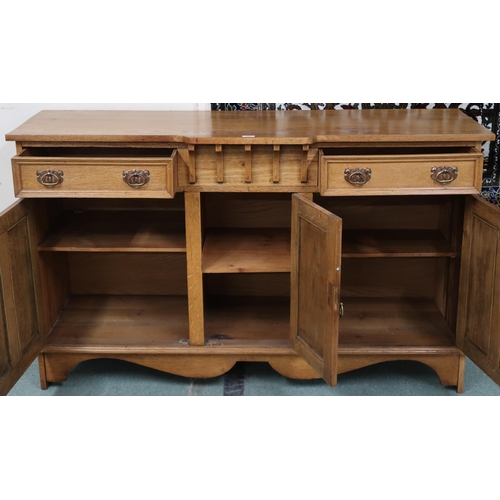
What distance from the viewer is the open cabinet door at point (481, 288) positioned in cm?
321

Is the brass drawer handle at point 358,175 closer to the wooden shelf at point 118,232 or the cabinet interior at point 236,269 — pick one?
the cabinet interior at point 236,269

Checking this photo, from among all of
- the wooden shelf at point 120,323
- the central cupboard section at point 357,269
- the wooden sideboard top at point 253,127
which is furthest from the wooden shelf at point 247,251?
the wooden sideboard top at point 253,127

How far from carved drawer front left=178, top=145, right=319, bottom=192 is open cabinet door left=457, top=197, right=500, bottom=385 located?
69cm

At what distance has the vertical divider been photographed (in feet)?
10.8

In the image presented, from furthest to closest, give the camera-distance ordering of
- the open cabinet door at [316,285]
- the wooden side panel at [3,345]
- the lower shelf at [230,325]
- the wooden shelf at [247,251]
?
the lower shelf at [230,325] → the wooden shelf at [247,251] → the wooden side panel at [3,345] → the open cabinet door at [316,285]

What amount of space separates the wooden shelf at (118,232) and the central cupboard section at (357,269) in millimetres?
153

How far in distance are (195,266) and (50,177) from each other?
0.70 metres

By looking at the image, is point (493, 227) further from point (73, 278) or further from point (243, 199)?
point (73, 278)

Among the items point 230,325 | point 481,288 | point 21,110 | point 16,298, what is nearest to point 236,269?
point 230,325

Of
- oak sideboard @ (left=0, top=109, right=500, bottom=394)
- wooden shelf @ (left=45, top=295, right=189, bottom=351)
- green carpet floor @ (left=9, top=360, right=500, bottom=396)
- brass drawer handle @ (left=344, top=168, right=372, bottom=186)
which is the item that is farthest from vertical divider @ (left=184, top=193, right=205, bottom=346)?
brass drawer handle @ (left=344, top=168, right=372, bottom=186)

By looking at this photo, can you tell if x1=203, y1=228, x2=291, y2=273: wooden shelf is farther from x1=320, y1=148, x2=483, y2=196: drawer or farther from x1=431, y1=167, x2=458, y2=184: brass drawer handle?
x1=431, y1=167, x2=458, y2=184: brass drawer handle

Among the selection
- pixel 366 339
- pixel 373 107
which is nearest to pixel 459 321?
pixel 366 339

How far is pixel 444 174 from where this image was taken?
3166 mm

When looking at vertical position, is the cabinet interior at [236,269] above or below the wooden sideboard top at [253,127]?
below
